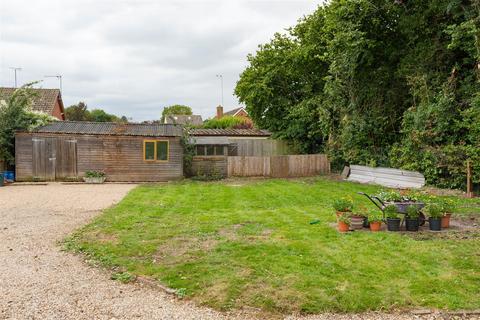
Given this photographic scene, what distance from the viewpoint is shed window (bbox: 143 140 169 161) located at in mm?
17844

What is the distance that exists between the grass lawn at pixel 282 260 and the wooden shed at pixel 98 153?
28.1 feet

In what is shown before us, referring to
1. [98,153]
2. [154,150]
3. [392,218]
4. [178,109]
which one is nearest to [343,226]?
[392,218]

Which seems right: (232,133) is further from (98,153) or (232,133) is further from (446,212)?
(446,212)

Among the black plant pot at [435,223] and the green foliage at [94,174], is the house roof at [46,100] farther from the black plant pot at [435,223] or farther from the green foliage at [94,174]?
the black plant pot at [435,223]

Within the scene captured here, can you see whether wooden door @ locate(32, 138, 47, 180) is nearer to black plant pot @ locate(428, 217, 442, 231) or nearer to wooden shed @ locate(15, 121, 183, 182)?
wooden shed @ locate(15, 121, 183, 182)

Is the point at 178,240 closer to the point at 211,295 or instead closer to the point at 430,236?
the point at 211,295

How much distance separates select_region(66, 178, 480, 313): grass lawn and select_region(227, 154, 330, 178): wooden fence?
9.36 meters

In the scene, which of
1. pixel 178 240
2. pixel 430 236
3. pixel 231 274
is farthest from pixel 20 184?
pixel 430 236

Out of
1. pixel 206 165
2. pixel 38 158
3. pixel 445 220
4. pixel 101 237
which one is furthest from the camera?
Result: pixel 206 165

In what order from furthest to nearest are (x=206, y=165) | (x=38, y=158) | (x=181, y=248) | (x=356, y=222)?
(x=206, y=165)
(x=38, y=158)
(x=356, y=222)
(x=181, y=248)

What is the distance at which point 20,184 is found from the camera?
1653 cm

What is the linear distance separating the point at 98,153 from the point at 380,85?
13.5m

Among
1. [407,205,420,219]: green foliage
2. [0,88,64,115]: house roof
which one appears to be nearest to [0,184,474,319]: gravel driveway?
[407,205,420,219]: green foliage

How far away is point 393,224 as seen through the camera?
7113 mm
